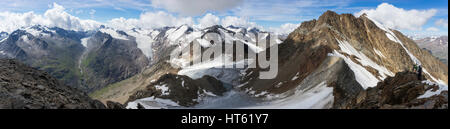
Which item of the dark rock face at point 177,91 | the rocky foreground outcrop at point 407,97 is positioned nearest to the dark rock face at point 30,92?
the rocky foreground outcrop at point 407,97

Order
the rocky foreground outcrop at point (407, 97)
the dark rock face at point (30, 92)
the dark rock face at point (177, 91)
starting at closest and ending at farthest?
the dark rock face at point (30, 92)
the rocky foreground outcrop at point (407, 97)
the dark rock face at point (177, 91)

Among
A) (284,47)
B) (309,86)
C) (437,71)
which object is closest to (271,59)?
(284,47)

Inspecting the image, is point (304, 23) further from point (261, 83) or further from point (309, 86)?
point (309, 86)

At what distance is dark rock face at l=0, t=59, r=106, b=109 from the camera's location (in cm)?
1494

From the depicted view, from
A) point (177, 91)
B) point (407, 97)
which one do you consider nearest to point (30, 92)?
point (407, 97)

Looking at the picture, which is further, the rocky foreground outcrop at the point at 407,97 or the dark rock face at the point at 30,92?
the rocky foreground outcrop at the point at 407,97

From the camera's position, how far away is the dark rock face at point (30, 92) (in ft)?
49.0

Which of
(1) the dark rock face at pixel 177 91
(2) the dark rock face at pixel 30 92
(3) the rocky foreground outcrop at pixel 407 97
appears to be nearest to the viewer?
(2) the dark rock face at pixel 30 92

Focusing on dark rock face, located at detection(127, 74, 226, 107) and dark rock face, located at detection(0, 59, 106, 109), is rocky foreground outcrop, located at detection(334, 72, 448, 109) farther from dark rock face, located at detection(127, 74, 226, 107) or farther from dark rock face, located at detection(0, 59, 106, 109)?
dark rock face, located at detection(127, 74, 226, 107)

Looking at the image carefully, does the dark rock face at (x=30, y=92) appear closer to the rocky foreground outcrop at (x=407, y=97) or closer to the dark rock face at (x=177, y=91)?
the rocky foreground outcrop at (x=407, y=97)

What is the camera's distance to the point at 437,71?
141 metres

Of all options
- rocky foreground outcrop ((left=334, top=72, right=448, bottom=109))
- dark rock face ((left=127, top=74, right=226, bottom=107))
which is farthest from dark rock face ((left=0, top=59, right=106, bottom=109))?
dark rock face ((left=127, top=74, right=226, bottom=107))

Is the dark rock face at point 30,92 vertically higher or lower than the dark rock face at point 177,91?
higher
